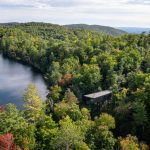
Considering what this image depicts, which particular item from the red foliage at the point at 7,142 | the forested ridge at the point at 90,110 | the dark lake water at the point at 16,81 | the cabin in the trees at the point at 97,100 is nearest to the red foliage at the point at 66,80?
the forested ridge at the point at 90,110

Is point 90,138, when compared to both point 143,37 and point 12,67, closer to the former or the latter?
point 143,37

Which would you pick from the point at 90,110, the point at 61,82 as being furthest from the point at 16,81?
the point at 90,110

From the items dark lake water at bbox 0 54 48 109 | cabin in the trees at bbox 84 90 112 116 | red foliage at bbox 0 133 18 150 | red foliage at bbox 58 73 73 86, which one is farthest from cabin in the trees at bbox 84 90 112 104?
red foliage at bbox 0 133 18 150

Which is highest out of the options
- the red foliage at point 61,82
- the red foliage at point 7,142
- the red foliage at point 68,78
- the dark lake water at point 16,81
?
the red foliage at point 7,142

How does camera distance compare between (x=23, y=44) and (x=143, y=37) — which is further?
(x=23, y=44)

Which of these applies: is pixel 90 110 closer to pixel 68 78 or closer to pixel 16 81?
pixel 68 78

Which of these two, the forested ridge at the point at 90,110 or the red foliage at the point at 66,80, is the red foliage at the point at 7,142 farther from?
the red foliage at the point at 66,80

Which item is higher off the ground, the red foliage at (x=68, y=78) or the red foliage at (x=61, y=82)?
the red foliage at (x=68, y=78)

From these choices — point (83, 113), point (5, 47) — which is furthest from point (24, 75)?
point (83, 113)
